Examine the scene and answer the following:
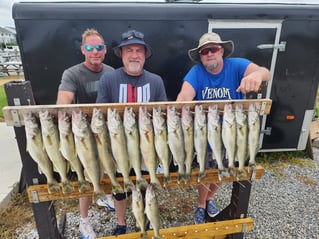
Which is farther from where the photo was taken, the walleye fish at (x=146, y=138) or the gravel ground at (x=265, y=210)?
the gravel ground at (x=265, y=210)

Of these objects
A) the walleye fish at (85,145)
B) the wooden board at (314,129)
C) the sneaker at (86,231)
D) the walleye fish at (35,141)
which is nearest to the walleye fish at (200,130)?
the walleye fish at (85,145)

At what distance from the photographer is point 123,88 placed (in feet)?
8.37

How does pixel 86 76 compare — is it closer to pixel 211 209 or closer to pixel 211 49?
pixel 211 49

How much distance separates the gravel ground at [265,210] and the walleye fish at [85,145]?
1.91 meters

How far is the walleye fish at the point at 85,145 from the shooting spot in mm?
1839

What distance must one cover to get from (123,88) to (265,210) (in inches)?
119

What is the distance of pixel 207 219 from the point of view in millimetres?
3688

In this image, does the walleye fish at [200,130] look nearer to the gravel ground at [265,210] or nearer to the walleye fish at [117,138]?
the walleye fish at [117,138]

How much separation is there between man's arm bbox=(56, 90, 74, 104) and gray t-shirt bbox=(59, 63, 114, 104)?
5cm

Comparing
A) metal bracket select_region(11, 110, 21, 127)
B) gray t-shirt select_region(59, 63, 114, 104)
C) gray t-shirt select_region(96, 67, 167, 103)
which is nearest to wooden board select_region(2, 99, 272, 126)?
metal bracket select_region(11, 110, 21, 127)

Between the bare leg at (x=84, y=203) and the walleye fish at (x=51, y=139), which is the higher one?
the walleye fish at (x=51, y=139)

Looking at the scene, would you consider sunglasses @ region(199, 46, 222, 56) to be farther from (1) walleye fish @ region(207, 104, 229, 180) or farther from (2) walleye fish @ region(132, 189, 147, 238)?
(2) walleye fish @ region(132, 189, 147, 238)

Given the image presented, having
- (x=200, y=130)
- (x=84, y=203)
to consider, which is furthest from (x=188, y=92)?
(x=84, y=203)

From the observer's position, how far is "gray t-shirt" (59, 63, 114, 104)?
283 centimetres
